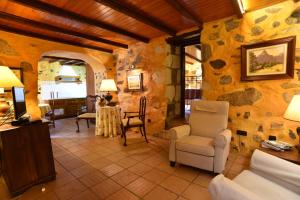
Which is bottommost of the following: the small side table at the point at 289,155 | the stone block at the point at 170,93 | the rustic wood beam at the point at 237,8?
the small side table at the point at 289,155

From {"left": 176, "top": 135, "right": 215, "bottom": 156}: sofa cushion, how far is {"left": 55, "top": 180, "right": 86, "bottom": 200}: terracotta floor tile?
1.39 meters

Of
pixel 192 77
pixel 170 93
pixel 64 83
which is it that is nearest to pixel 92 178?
pixel 170 93

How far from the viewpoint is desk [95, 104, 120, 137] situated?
12.7 ft

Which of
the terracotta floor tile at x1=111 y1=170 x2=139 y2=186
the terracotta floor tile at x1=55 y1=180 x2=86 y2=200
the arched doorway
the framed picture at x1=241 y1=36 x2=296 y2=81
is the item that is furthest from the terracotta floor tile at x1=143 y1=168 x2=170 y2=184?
the arched doorway

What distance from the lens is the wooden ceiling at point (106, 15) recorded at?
2199mm

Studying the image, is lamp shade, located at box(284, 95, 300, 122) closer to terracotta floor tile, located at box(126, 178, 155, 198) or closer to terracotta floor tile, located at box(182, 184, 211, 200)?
terracotta floor tile, located at box(182, 184, 211, 200)

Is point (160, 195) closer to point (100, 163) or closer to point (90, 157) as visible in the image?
point (100, 163)

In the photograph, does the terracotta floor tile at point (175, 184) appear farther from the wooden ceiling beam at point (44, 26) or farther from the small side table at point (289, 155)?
the wooden ceiling beam at point (44, 26)

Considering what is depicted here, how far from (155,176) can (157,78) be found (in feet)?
7.54

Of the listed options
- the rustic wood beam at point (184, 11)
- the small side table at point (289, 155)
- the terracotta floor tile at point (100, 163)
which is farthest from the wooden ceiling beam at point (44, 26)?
the small side table at point (289, 155)

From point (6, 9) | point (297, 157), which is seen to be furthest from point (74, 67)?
point (297, 157)

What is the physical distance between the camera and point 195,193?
5.85ft

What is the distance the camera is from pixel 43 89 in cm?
654

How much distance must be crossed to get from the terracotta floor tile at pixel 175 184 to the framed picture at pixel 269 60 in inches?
76.1
